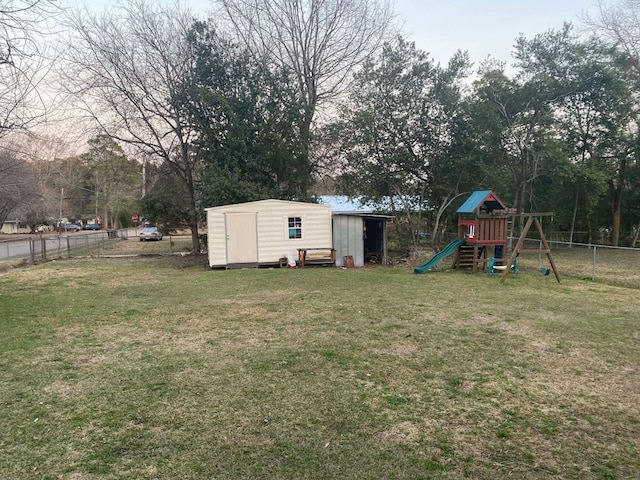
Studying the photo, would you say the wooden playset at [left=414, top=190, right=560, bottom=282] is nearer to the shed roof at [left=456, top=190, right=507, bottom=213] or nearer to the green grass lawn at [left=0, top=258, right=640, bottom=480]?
the shed roof at [left=456, top=190, right=507, bottom=213]

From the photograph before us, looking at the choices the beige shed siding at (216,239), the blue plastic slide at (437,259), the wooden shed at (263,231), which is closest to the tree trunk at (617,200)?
the blue plastic slide at (437,259)

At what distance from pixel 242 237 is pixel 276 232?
128cm

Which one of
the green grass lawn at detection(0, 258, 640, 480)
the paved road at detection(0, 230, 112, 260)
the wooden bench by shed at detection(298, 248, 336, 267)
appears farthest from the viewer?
the paved road at detection(0, 230, 112, 260)

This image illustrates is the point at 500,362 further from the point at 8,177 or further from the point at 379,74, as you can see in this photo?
the point at 379,74

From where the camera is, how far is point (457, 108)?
18.6m

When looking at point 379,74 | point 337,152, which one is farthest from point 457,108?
point 337,152

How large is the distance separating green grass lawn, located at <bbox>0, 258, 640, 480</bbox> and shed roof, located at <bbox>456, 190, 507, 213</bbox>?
5.16 meters

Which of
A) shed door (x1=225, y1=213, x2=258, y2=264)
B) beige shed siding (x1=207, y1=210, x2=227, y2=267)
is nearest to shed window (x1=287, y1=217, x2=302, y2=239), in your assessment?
shed door (x1=225, y1=213, x2=258, y2=264)

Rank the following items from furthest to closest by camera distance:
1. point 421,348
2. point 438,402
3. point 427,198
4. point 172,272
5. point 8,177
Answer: point 427,198 < point 172,272 < point 8,177 < point 421,348 < point 438,402

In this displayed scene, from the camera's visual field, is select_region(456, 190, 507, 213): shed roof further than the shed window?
No

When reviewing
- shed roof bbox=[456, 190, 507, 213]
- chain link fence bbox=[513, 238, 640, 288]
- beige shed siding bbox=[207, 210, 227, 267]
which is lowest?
chain link fence bbox=[513, 238, 640, 288]

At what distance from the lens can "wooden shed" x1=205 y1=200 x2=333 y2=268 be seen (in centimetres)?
1538

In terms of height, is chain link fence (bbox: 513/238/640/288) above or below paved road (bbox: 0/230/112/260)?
below

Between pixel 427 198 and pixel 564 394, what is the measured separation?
16766 millimetres
